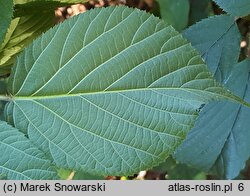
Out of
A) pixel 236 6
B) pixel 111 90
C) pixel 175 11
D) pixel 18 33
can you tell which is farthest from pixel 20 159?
pixel 175 11

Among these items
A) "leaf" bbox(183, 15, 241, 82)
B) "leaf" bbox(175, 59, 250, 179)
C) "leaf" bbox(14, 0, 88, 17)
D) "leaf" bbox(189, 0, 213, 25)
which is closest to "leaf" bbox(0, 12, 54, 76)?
"leaf" bbox(14, 0, 88, 17)

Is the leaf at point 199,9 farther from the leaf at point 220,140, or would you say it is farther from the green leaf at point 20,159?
the green leaf at point 20,159

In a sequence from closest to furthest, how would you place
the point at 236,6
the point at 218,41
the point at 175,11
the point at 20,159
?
1. the point at 20,159
2. the point at 236,6
3. the point at 218,41
4. the point at 175,11

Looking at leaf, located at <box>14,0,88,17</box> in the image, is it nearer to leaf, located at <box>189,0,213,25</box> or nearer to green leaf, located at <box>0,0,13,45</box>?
green leaf, located at <box>0,0,13,45</box>

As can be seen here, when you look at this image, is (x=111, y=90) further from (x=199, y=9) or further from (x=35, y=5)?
(x=199, y=9)

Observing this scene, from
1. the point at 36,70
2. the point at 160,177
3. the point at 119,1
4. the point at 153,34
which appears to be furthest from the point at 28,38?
the point at 160,177

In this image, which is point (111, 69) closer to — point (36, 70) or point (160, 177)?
point (36, 70)
